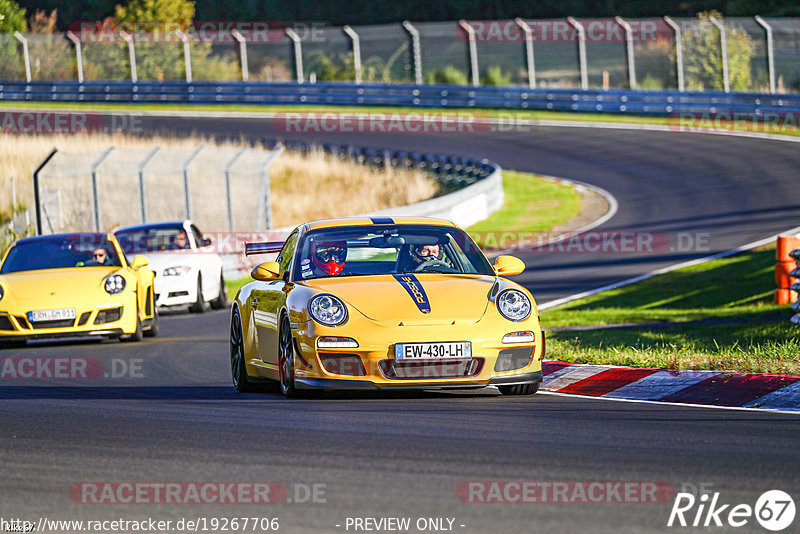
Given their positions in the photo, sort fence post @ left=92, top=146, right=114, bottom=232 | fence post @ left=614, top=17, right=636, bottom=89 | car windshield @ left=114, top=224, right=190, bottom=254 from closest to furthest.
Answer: car windshield @ left=114, top=224, right=190, bottom=254 < fence post @ left=92, top=146, right=114, bottom=232 < fence post @ left=614, top=17, right=636, bottom=89

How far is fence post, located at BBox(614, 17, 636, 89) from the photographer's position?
131 feet

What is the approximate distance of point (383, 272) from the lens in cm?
932

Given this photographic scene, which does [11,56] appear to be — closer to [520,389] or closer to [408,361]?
[520,389]

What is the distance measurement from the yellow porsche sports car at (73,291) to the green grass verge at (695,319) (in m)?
4.71

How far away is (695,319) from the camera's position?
15594mm

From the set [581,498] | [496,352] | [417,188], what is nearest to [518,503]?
[581,498]

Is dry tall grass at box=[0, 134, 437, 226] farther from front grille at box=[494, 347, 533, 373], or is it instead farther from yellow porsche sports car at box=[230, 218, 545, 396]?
front grille at box=[494, 347, 533, 373]

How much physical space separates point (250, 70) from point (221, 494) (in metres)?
42.8

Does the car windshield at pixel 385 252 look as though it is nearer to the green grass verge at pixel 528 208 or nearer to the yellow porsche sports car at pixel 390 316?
the yellow porsche sports car at pixel 390 316

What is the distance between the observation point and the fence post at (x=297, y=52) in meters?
45.3

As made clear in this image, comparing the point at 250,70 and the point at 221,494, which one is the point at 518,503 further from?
the point at 250,70

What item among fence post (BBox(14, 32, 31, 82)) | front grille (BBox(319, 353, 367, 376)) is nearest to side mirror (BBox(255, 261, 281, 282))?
front grille (BBox(319, 353, 367, 376))

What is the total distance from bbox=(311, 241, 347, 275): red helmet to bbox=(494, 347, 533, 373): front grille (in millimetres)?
1527

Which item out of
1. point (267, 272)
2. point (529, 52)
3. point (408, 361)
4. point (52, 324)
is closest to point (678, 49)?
point (529, 52)
